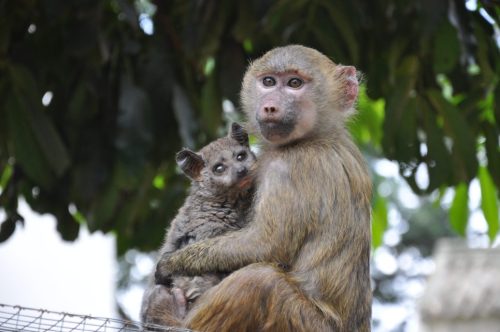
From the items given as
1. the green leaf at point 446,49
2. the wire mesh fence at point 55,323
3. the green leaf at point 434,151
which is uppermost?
the green leaf at point 446,49

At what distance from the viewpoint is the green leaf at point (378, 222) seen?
1040cm

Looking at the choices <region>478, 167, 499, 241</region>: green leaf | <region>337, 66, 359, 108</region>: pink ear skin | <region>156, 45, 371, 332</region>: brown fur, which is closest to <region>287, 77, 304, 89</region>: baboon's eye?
<region>156, 45, 371, 332</region>: brown fur

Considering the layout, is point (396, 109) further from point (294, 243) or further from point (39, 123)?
point (39, 123)

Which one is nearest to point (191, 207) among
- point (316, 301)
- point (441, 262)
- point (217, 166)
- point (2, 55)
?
point (217, 166)

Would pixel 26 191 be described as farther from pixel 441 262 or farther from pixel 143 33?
pixel 441 262

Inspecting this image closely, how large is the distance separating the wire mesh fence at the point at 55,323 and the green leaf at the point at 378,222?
469 centimetres

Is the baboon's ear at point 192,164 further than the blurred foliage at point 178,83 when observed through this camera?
No

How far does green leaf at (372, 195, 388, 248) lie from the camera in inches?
409

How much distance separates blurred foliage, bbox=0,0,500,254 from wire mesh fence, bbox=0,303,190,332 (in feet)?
9.33

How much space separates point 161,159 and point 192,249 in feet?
11.3

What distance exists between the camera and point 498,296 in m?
17.5

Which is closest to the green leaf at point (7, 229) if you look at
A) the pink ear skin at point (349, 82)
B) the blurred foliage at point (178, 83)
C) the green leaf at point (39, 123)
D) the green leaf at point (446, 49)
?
the blurred foliage at point (178, 83)

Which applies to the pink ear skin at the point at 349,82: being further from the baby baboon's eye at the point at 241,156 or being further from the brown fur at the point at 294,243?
the baby baboon's eye at the point at 241,156

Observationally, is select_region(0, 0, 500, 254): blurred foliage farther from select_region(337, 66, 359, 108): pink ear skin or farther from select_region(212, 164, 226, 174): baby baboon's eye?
select_region(212, 164, 226, 174): baby baboon's eye
